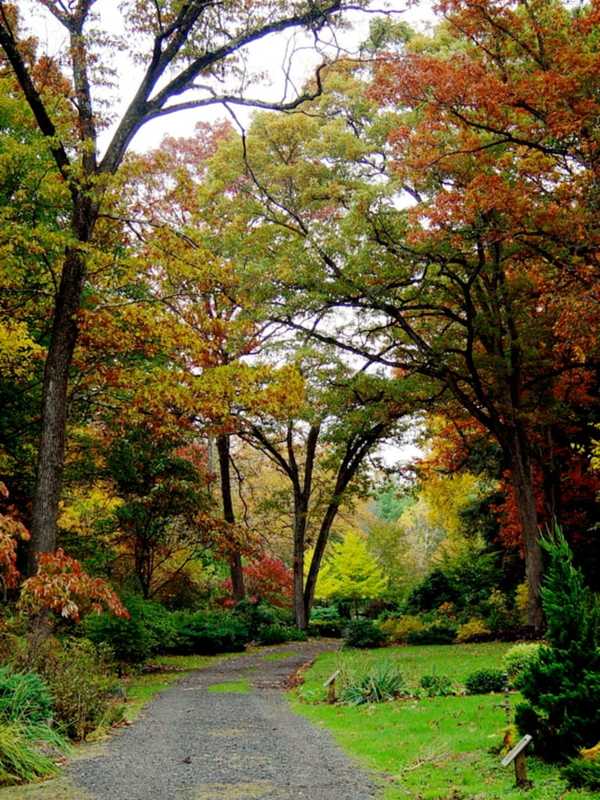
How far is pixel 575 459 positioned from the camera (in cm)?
1978

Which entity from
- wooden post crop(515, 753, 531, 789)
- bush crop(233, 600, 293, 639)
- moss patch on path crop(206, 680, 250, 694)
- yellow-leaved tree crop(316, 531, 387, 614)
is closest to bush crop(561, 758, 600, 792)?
wooden post crop(515, 753, 531, 789)

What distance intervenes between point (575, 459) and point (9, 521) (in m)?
16.7

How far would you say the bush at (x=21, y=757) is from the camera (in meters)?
5.59

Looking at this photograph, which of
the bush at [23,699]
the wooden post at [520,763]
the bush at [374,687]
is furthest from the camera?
the bush at [374,687]

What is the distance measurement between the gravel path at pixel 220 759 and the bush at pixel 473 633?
846 cm

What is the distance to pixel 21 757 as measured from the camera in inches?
225

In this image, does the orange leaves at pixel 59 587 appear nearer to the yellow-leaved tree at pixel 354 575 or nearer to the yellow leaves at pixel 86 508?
the yellow leaves at pixel 86 508

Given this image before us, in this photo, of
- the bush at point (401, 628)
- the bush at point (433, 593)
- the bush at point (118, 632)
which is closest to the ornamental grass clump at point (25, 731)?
the bush at point (118, 632)

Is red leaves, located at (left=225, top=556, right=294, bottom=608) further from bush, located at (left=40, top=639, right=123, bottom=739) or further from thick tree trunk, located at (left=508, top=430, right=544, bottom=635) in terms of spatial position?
bush, located at (left=40, top=639, right=123, bottom=739)

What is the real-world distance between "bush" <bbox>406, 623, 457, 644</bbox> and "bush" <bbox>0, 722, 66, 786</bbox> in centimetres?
1329

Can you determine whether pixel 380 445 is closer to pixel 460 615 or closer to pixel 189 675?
pixel 460 615

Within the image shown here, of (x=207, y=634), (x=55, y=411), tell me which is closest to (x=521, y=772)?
(x=55, y=411)

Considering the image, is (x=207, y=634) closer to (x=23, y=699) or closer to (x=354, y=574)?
(x=23, y=699)

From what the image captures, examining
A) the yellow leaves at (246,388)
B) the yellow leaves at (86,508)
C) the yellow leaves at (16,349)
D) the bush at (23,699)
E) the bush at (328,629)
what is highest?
the yellow leaves at (16,349)
